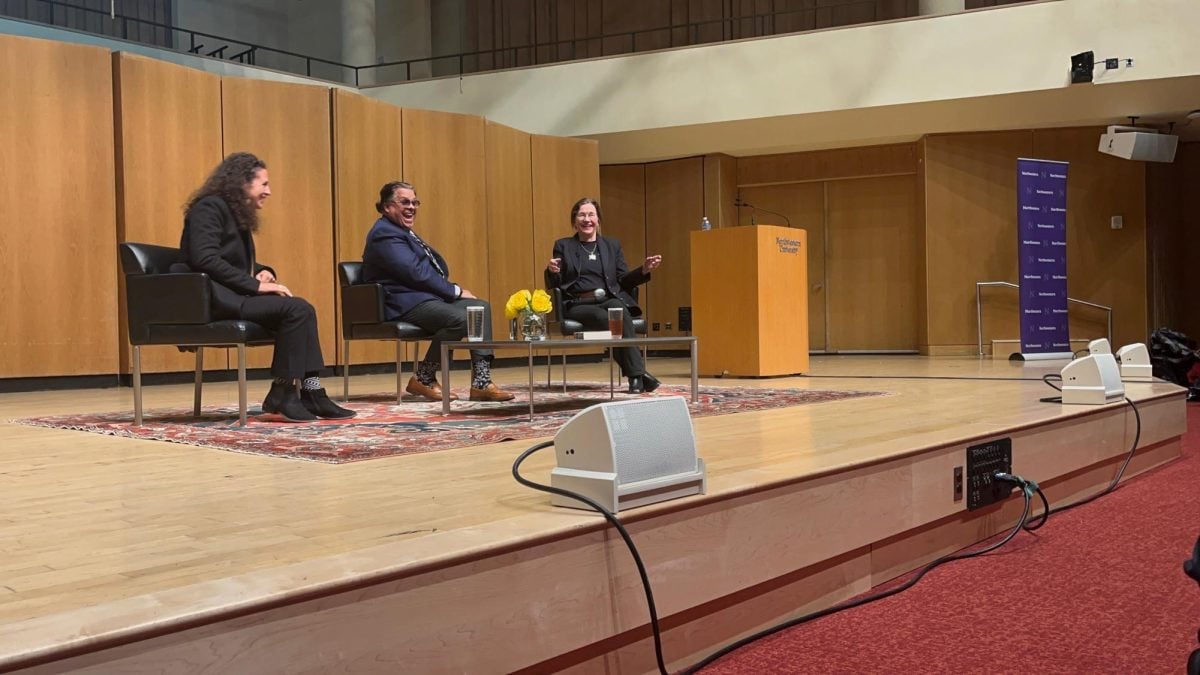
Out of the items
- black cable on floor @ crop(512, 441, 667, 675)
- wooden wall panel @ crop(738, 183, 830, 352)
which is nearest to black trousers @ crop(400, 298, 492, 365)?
black cable on floor @ crop(512, 441, 667, 675)

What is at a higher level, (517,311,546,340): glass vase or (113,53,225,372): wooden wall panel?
(113,53,225,372): wooden wall panel

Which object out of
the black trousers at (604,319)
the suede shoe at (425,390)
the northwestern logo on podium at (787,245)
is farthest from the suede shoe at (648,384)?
the northwestern logo on podium at (787,245)

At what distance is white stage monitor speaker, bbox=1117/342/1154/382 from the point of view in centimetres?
442

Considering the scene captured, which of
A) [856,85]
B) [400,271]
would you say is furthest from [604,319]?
[856,85]

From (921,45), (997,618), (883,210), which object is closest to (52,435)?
(997,618)

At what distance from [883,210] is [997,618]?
9.13 m

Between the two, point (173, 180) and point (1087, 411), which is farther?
point (173, 180)

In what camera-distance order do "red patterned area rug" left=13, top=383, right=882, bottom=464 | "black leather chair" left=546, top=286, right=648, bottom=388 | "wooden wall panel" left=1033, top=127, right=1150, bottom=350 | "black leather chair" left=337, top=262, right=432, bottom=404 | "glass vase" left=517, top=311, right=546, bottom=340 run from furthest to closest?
1. "wooden wall panel" left=1033, top=127, right=1150, bottom=350
2. "black leather chair" left=546, top=286, right=648, bottom=388
3. "black leather chair" left=337, top=262, right=432, bottom=404
4. "glass vase" left=517, top=311, right=546, bottom=340
5. "red patterned area rug" left=13, top=383, right=882, bottom=464

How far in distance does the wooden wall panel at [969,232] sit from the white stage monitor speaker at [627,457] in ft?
28.7

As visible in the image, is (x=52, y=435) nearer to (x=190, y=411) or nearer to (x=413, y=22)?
(x=190, y=411)

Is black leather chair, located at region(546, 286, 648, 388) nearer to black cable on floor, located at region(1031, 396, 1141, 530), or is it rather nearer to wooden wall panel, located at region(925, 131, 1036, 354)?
black cable on floor, located at region(1031, 396, 1141, 530)

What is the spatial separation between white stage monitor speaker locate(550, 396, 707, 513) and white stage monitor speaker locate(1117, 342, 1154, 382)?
3486mm

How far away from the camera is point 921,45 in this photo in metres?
8.51

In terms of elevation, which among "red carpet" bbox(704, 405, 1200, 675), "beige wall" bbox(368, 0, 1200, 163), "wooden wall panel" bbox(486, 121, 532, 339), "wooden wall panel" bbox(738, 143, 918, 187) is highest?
"beige wall" bbox(368, 0, 1200, 163)
